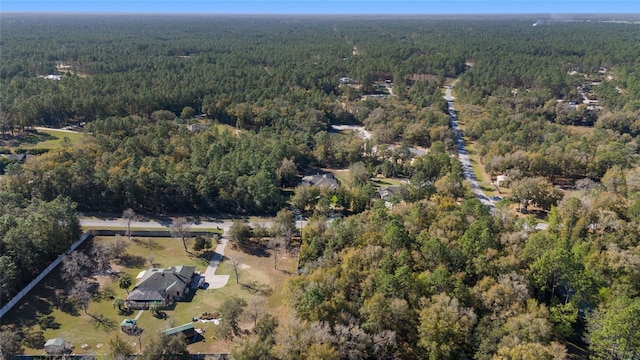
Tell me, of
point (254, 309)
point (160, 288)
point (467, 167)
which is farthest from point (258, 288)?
point (467, 167)

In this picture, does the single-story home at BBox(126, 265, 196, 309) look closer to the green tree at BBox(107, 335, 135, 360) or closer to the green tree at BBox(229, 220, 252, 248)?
the green tree at BBox(229, 220, 252, 248)

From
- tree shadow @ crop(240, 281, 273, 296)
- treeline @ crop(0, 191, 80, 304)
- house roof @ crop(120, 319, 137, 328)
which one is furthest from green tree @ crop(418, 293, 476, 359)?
treeline @ crop(0, 191, 80, 304)

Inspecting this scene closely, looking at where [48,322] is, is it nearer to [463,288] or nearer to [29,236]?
[29,236]

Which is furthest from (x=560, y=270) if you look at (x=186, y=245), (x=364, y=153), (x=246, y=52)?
(x=246, y=52)

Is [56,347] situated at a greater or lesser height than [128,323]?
greater

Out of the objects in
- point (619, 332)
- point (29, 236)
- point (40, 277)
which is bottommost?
point (40, 277)

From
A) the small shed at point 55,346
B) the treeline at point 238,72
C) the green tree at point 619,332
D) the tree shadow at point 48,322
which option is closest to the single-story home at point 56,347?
the small shed at point 55,346

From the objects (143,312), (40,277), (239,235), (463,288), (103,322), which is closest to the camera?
(463,288)
